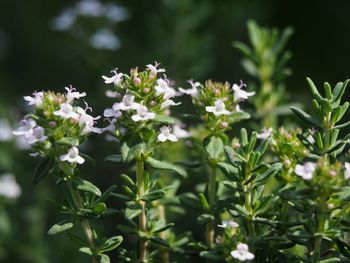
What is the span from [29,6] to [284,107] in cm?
282

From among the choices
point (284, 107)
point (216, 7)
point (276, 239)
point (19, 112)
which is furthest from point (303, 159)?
point (216, 7)

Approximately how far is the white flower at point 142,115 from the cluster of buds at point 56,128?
4.3 inches

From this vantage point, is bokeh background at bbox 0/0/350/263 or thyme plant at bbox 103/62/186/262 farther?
bokeh background at bbox 0/0/350/263

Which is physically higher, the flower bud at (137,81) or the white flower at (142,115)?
the flower bud at (137,81)

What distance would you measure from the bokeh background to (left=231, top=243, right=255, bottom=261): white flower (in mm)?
1153

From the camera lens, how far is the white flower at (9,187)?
309 cm

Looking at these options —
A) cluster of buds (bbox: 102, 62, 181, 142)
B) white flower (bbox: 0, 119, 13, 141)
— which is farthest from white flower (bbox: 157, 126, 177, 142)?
white flower (bbox: 0, 119, 13, 141)

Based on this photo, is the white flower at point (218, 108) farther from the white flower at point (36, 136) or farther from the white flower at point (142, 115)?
the white flower at point (36, 136)

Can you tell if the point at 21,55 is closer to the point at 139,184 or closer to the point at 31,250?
the point at 31,250

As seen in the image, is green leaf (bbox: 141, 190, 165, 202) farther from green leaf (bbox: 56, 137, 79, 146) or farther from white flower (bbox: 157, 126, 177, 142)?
green leaf (bbox: 56, 137, 79, 146)

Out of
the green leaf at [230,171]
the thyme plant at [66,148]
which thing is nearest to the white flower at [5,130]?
the thyme plant at [66,148]

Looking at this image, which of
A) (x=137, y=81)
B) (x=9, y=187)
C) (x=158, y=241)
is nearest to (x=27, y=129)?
(x=137, y=81)

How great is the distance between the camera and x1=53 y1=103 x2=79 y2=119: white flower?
64.9 inches

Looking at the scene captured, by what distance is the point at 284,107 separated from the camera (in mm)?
2617
